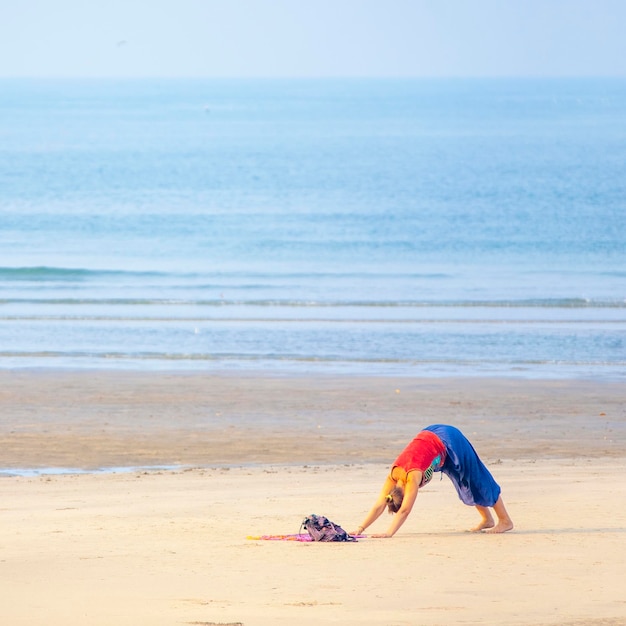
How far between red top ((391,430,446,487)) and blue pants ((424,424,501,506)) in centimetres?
7

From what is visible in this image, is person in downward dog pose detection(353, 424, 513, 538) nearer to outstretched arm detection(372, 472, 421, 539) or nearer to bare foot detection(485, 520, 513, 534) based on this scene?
outstretched arm detection(372, 472, 421, 539)

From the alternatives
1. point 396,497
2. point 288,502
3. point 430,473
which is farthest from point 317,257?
point 430,473

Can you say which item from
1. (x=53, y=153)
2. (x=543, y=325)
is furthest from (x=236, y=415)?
(x=53, y=153)

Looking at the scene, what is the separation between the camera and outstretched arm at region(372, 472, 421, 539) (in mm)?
8055

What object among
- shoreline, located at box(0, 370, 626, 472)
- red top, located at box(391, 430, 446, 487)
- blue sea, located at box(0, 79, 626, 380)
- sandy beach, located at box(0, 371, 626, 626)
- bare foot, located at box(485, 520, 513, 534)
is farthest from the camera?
blue sea, located at box(0, 79, 626, 380)

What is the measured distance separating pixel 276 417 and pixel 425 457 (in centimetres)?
712

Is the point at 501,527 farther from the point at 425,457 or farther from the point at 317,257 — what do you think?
the point at 317,257

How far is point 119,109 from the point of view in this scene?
166 m

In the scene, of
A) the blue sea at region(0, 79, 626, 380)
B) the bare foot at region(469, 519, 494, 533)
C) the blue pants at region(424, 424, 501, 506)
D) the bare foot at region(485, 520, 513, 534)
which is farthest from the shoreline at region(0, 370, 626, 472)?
the blue pants at region(424, 424, 501, 506)

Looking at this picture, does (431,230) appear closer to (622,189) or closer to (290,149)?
(622,189)

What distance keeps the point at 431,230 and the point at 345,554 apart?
3610 centimetres

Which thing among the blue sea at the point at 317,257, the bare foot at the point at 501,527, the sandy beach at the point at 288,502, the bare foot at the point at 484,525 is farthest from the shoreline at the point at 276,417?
the bare foot at the point at 501,527

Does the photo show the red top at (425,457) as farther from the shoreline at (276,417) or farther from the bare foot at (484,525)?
the shoreline at (276,417)

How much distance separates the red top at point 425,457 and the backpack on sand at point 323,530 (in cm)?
62
